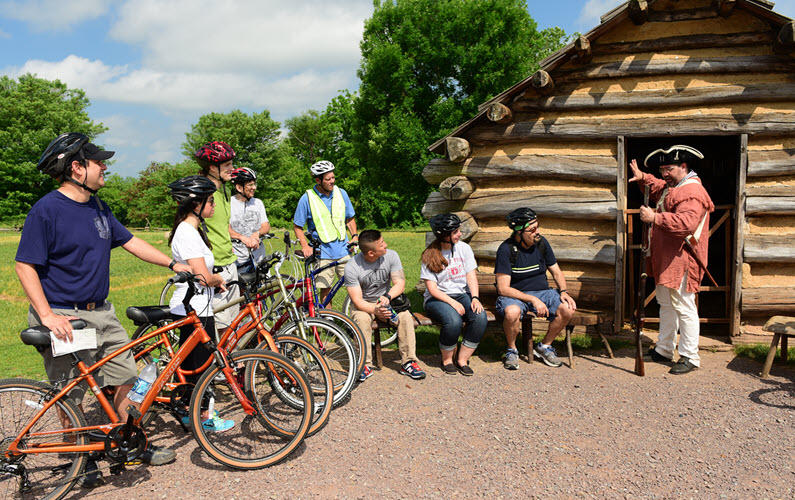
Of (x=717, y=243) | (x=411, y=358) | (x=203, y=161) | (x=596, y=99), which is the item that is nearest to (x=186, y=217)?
(x=203, y=161)

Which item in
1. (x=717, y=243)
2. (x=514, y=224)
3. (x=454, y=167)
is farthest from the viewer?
(x=717, y=243)

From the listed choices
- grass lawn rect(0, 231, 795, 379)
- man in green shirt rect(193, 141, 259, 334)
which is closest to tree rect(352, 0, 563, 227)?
grass lawn rect(0, 231, 795, 379)

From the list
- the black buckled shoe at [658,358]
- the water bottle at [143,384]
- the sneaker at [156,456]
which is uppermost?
the water bottle at [143,384]

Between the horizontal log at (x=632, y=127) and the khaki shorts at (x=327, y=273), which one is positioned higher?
the horizontal log at (x=632, y=127)

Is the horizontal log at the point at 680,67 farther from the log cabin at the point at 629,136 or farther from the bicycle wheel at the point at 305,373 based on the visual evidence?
the bicycle wheel at the point at 305,373

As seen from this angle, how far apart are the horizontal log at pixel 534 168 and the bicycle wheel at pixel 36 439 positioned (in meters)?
5.04

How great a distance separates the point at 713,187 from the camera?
9336 mm

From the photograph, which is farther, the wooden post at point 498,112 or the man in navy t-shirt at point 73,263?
the wooden post at point 498,112

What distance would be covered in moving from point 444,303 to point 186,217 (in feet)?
9.24

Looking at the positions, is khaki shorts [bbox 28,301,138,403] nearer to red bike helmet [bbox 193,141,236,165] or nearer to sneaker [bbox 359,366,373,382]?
red bike helmet [bbox 193,141,236,165]

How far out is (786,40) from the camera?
5.45 metres

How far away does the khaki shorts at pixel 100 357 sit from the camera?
3.29m

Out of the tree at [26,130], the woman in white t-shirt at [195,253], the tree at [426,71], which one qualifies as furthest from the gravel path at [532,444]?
the tree at [26,130]

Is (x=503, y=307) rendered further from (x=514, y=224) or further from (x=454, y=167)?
(x=454, y=167)
